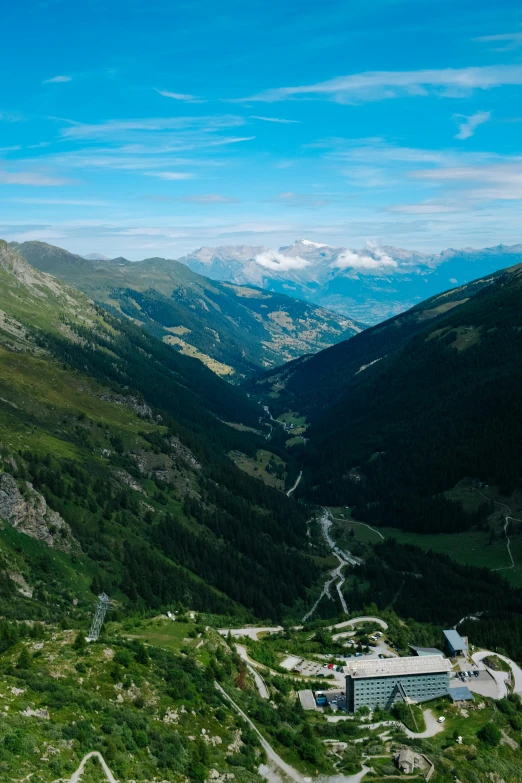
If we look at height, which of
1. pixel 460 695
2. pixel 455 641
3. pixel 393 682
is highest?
pixel 393 682

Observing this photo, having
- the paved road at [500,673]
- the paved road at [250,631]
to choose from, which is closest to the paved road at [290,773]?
the paved road at [500,673]

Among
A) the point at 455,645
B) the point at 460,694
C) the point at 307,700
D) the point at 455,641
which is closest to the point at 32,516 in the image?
the point at 307,700

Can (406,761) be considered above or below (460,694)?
above

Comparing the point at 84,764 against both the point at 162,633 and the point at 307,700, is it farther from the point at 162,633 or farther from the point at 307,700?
the point at 162,633

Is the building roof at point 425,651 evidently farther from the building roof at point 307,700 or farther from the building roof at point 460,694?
the building roof at point 307,700

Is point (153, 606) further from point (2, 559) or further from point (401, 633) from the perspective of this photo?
point (401, 633)

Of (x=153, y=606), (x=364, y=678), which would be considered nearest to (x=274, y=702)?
(x=364, y=678)
